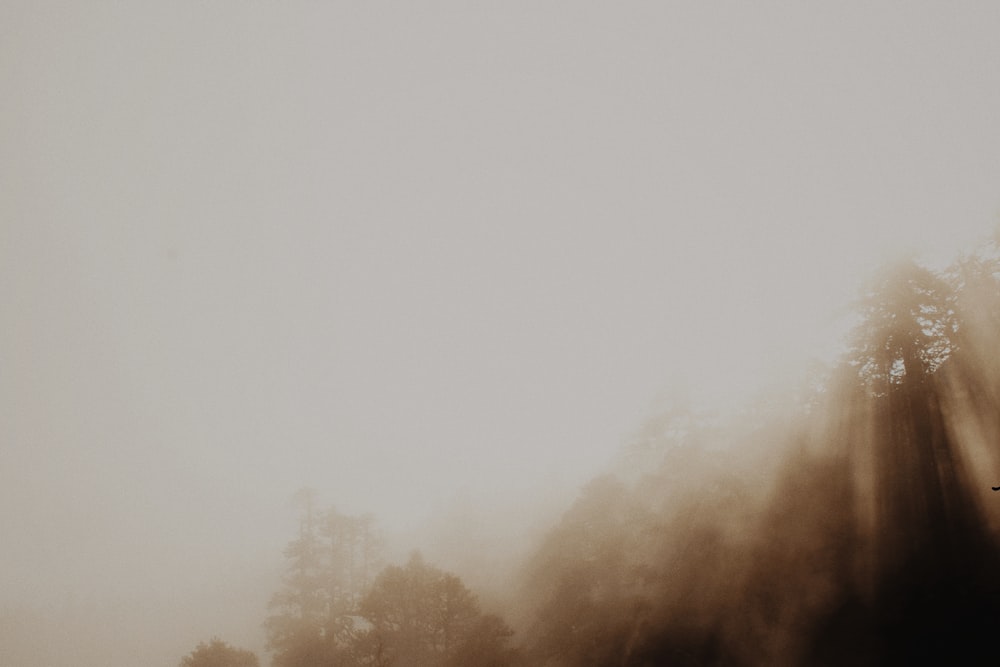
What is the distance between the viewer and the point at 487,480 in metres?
87.7

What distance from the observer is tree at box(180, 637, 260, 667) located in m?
24.0

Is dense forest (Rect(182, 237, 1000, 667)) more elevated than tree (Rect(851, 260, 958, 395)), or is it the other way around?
tree (Rect(851, 260, 958, 395))

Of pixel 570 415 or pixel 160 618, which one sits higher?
pixel 570 415

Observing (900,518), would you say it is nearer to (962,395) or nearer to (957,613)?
(957,613)

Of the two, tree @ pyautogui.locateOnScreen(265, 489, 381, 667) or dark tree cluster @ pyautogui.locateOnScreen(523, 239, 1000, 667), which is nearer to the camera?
dark tree cluster @ pyautogui.locateOnScreen(523, 239, 1000, 667)

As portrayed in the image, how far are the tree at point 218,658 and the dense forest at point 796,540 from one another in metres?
0.09

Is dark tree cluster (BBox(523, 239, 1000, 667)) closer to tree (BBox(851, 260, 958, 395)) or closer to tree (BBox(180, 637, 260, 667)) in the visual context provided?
tree (BBox(851, 260, 958, 395))

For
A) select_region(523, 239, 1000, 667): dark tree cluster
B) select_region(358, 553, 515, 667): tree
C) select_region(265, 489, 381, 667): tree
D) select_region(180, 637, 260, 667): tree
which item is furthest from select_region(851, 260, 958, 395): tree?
select_region(180, 637, 260, 667): tree

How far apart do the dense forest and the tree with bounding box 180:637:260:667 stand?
0.30 ft

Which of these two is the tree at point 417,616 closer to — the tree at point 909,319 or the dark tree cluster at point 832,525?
the dark tree cluster at point 832,525

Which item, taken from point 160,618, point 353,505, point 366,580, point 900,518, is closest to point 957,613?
point 900,518

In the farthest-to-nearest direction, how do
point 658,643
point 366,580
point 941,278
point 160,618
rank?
point 160,618 < point 366,580 < point 658,643 < point 941,278

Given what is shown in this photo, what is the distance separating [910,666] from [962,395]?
1161cm

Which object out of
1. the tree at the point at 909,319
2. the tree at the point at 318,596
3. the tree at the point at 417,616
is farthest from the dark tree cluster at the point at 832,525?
the tree at the point at 318,596
